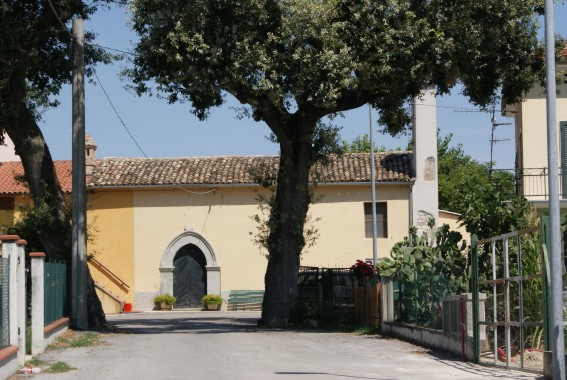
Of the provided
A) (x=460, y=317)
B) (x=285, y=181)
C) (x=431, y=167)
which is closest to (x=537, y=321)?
(x=460, y=317)

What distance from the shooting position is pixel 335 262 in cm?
4869

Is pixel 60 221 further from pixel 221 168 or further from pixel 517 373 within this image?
pixel 221 168

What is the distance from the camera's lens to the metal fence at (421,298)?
19.9 metres

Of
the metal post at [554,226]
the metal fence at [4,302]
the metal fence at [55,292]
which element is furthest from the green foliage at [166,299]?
the metal post at [554,226]

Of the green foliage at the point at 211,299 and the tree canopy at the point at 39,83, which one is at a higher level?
the tree canopy at the point at 39,83

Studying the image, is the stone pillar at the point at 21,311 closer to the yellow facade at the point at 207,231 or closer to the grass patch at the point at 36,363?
the grass patch at the point at 36,363

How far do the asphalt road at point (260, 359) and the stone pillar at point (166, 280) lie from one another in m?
23.7

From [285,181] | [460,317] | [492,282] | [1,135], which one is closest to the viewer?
[492,282]

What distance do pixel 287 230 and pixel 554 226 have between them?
16.0 metres

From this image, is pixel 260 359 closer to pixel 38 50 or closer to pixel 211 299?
pixel 38 50

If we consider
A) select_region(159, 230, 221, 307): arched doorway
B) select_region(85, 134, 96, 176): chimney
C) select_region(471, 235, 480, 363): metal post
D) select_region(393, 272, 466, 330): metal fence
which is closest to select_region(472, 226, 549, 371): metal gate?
select_region(471, 235, 480, 363): metal post

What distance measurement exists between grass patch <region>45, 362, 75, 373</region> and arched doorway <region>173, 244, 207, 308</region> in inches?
1294

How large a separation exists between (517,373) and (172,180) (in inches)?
1401

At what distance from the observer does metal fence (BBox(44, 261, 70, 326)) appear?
20719 millimetres
